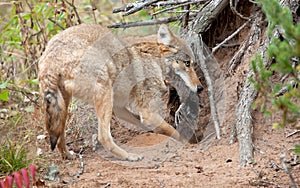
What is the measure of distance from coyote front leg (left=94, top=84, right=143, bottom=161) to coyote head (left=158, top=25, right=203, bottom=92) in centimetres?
97

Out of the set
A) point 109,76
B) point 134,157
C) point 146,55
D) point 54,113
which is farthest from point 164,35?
point 54,113

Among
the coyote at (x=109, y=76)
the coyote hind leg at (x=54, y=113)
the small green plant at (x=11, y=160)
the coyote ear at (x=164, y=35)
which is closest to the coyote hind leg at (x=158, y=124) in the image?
the coyote at (x=109, y=76)

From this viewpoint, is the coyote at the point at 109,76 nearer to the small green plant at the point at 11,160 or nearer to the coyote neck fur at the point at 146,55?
the coyote neck fur at the point at 146,55

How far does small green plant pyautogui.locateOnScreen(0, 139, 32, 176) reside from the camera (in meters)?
4.73

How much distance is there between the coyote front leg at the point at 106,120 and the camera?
17.3 feet

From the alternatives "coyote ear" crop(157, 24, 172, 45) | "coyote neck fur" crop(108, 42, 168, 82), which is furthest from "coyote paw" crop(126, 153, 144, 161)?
"coyote ear" crop(157, 24, 172, 45)

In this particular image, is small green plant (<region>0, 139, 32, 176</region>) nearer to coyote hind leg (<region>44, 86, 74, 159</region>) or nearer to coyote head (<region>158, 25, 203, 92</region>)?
coyote hind leg (<region>44, 86, 74, 159</region>)

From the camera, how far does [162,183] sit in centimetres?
442

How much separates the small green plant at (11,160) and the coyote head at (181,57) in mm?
1977

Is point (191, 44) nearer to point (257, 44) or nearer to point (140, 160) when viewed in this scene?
point (257, 44)

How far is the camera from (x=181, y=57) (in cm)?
596

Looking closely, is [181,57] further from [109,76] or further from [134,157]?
[134,157]

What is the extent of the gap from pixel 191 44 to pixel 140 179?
2047mm

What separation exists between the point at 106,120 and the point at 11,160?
1.04 meters
